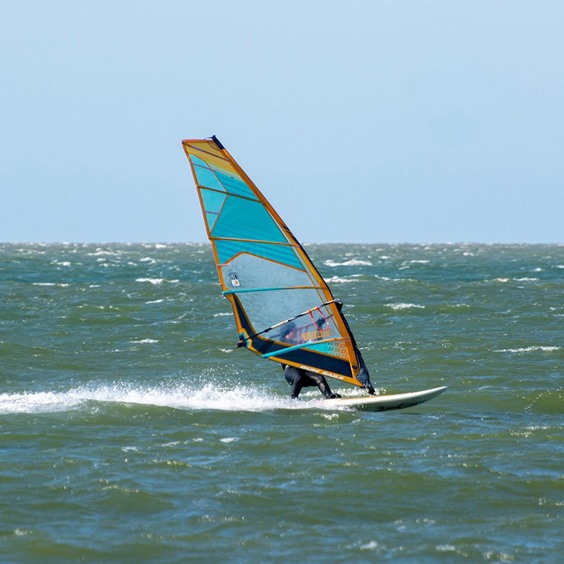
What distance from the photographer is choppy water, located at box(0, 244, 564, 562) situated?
10.3 metres

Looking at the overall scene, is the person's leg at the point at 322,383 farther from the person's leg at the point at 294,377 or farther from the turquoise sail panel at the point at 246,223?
the turquoise sail panel at the point at 246,223

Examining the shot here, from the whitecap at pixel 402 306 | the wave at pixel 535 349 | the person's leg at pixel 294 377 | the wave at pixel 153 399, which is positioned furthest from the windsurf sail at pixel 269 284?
the whitecap at pixel 402 306

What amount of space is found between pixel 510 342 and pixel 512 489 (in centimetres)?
1472

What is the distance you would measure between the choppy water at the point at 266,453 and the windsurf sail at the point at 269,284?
3.15 ft

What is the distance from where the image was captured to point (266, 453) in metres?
14.0

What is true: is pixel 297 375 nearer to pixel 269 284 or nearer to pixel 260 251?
pixel 269 284

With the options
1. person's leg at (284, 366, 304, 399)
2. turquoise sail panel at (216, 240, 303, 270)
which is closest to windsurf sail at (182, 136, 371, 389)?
turquoise sail panel at (216, 240, 303, 270)

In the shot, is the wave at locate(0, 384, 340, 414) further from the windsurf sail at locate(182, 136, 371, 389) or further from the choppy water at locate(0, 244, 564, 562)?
the windsurf sail at locate(182, 136, 371, 389)

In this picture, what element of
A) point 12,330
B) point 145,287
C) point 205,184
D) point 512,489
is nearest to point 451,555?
point 512,489

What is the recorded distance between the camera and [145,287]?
1854 inches

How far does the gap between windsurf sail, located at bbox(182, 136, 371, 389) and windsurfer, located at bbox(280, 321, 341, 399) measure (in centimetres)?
2

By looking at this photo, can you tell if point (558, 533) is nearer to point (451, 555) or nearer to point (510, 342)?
point (451, 555)

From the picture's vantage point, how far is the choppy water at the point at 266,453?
10305mm

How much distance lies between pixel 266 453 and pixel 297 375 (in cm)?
366
